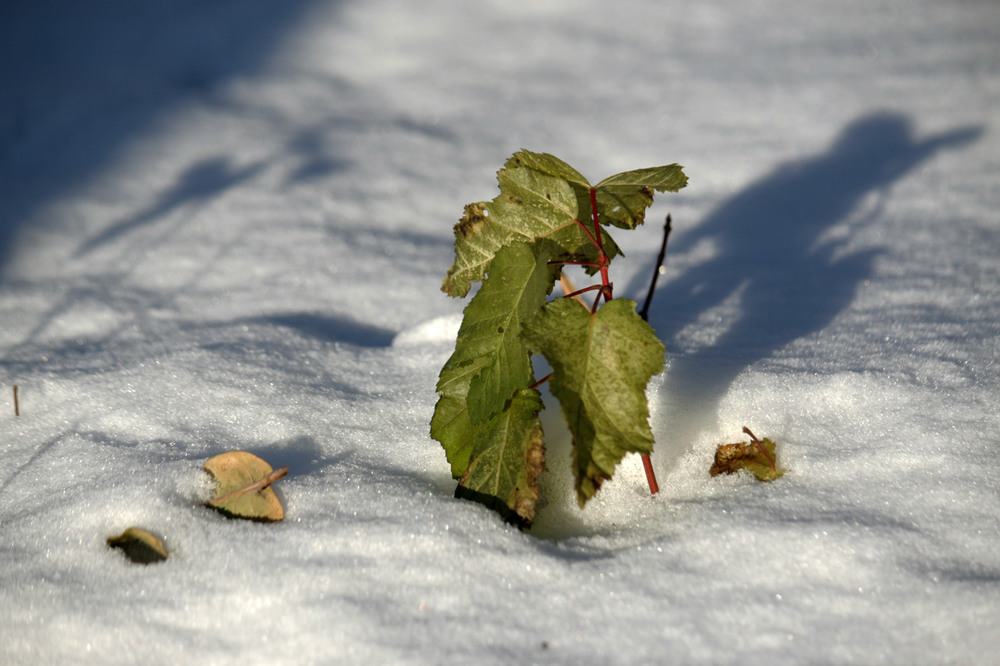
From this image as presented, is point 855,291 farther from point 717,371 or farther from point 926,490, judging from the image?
point 926,490

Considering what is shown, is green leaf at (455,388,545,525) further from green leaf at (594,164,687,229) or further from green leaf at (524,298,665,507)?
green leaf at (594,164,687,229)

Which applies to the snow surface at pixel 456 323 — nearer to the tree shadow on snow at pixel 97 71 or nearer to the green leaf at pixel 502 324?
the tree shadow on snow at pixel 97 71

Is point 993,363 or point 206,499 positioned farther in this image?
point 993,363

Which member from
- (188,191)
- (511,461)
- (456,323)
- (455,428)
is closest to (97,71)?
(188,191)

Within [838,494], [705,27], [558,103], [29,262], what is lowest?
[29,262]

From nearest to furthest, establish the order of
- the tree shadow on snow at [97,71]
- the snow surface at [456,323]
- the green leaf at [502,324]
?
the snow surface at [456,323] → the green leaf at [502,324] → the tree shadow on snow at [97,71]

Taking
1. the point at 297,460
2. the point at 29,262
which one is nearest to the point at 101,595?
the point at 297,460

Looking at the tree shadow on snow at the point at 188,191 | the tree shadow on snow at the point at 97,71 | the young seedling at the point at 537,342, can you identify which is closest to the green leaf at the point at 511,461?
the young seedling at the point at 537,342
